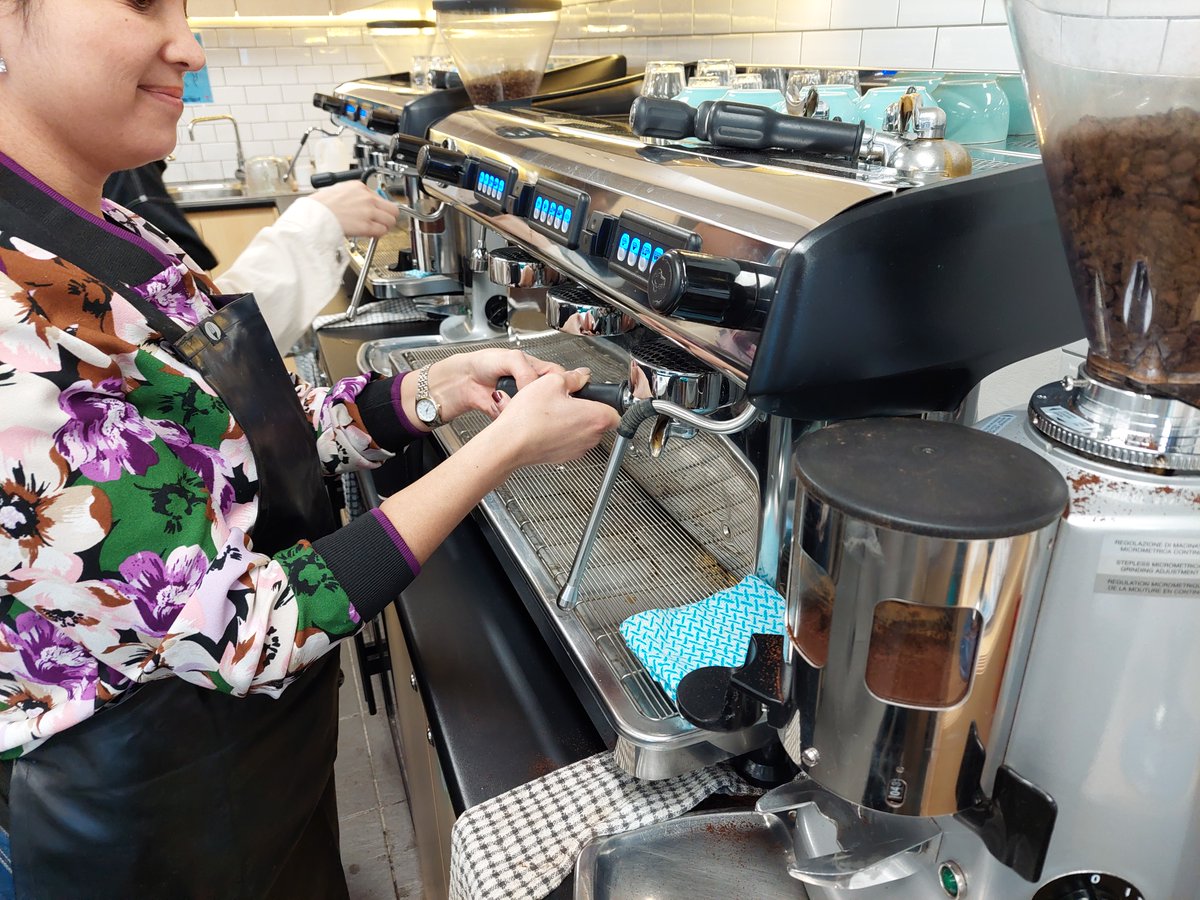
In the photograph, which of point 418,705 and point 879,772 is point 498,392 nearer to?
point 418,705

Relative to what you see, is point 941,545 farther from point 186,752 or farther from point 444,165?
point 444,165

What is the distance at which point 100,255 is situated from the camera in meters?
0.69

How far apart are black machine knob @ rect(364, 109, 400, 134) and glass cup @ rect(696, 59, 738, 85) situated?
2.23ft

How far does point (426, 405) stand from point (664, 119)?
1.47ft

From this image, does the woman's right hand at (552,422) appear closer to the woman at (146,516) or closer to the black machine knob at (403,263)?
the woman at (146,516)

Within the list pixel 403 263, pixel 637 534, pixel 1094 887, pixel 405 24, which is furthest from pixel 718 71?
pixel 405 24

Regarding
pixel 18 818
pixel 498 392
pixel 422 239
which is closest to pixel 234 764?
pixel 18 818

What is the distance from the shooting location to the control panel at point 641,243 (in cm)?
63

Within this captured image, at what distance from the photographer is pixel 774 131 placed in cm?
74

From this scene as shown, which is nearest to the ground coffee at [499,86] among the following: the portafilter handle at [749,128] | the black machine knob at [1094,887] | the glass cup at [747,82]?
the glass cup at [747,82]

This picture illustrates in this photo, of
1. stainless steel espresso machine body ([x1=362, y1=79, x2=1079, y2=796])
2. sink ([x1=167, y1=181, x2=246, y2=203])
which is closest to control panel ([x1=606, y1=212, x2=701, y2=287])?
stainless steel espresso machine body ([x1=362, y1=79, x2=1079, y2=796])

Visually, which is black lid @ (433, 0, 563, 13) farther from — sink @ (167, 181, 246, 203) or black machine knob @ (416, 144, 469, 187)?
sink @ (167, 181, 246, 203)

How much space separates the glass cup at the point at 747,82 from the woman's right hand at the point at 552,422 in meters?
0.41

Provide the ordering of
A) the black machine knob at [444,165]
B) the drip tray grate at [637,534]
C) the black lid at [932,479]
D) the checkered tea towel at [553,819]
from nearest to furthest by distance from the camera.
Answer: the black lid at [932,479]
the checkered tea towel at [553,819]
the drip tray grate at [637,534]
the black machine knob at [444,165]
